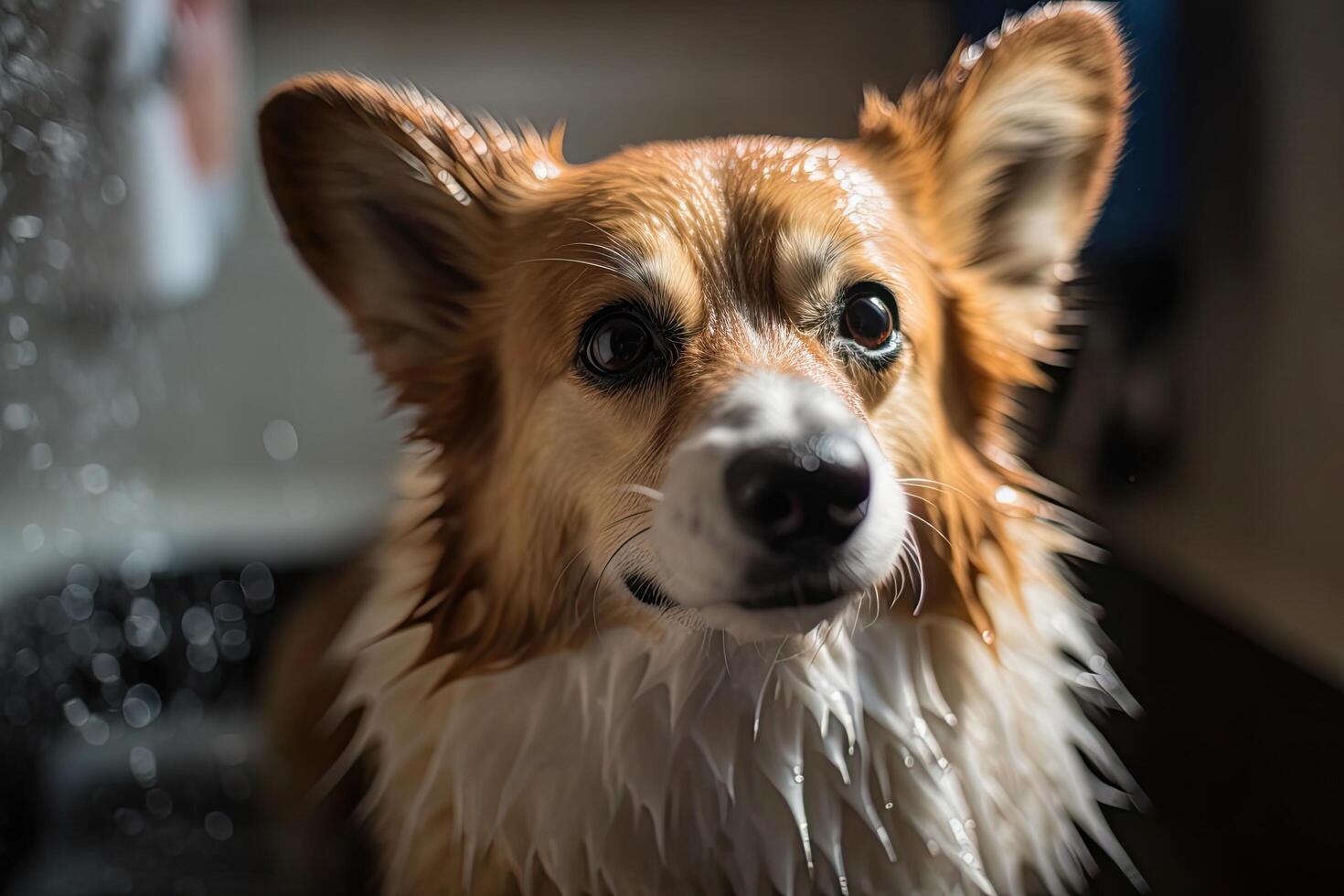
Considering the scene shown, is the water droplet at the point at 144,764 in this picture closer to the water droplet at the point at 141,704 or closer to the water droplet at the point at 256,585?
the water droplet at the point at 141,704

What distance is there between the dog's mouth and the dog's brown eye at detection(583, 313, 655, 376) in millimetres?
120

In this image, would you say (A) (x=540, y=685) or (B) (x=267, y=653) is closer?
(A) (x=540, y=685)

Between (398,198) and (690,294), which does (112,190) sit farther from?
(690,294)

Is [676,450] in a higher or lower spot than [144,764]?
higher

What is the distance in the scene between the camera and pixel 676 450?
0.38 metres

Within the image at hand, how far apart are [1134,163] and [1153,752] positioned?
317mm

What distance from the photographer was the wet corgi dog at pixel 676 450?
415 mm

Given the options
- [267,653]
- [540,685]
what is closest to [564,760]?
[540,685]

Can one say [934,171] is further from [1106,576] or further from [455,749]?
[455,749]

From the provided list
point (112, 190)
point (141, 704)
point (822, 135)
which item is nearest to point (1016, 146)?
point (822, 135)

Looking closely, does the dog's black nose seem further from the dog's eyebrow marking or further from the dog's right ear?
the dog's right ear

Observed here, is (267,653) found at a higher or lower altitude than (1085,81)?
lower

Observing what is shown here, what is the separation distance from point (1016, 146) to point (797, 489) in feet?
0.75

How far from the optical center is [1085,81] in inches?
17.4
